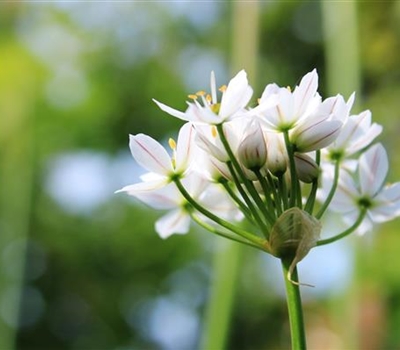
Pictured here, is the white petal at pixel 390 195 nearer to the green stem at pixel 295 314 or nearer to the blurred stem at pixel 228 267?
the green stem at pixel 295 314

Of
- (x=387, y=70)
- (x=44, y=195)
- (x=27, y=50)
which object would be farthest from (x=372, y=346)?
(x=44, y=195)

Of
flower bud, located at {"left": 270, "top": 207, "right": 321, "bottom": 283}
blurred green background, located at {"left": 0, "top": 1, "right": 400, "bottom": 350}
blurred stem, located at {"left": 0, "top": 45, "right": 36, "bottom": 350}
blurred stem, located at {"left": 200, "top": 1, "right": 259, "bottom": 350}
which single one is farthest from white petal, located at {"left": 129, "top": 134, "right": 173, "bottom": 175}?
blurred stem, located at {"left": 0, "top": 45, "right": 36, "bottom": 350}

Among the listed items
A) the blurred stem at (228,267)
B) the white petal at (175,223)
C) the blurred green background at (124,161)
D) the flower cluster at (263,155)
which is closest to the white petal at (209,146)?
the flower cluster at (263,155)

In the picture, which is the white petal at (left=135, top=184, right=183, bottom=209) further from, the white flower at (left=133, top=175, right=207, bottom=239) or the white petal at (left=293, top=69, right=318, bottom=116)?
the white petal at (left=293, top=69, right=318, bottom=116)

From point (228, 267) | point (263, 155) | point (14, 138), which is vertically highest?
point (14, 138)

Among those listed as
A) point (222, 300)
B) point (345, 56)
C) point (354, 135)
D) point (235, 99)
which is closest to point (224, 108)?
point (235, 99)

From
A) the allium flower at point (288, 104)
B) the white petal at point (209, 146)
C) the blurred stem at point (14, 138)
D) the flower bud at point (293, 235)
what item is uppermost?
the blurred stem at point (14, 138)

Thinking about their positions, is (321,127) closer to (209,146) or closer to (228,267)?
(209,146)
